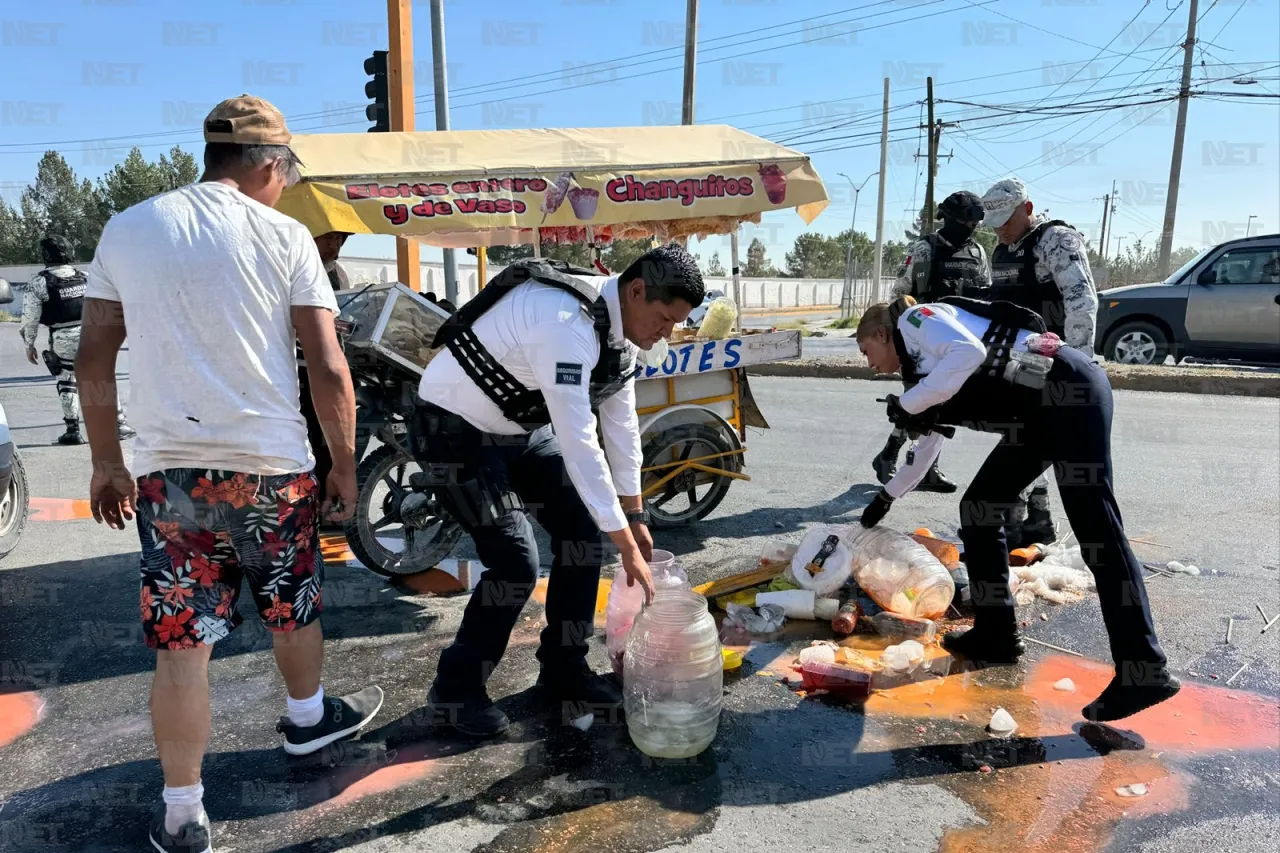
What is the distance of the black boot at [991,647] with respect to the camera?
12.3 feet

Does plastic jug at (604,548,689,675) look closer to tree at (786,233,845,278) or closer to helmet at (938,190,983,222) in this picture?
helmet at (938,190,983,222)

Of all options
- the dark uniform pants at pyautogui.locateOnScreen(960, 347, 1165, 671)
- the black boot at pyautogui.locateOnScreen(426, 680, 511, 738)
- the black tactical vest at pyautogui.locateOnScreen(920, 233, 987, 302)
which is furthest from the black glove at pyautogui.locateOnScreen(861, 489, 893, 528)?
the black tactical vest at pyautogui.locateOnScreen(920, 233, 987, 302)

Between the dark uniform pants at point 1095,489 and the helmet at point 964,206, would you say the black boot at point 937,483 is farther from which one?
the dark uniform pants at point 1095,489

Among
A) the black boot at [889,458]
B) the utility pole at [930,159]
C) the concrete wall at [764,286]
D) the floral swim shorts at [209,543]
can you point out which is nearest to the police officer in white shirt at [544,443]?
the floral swim shorts at [209,543]

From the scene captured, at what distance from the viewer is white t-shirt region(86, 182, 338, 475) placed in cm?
229

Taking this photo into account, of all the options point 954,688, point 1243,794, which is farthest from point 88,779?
point 1243,794

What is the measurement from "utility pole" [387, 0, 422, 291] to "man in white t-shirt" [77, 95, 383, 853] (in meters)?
6.72

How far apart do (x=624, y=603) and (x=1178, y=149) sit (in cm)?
3065

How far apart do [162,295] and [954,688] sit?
330 cm

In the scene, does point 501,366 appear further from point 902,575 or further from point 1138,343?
point 1138,343

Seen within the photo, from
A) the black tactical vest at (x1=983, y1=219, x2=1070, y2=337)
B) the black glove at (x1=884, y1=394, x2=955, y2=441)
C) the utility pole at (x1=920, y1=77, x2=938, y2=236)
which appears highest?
the utility pole at (x1=920, y1=77, x2=938, y2=236)

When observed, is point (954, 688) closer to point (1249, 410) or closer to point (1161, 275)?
point (1249, 410)

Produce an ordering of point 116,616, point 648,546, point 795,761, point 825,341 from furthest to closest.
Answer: point 825,341 < point 116,616 < point 648,546 < point 795,761

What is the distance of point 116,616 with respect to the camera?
4184mm
